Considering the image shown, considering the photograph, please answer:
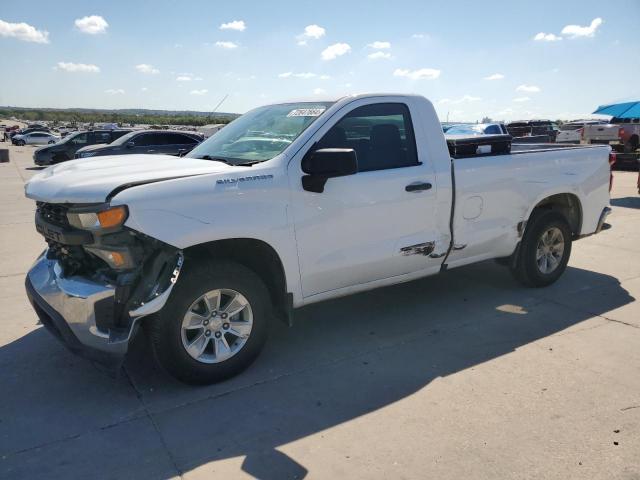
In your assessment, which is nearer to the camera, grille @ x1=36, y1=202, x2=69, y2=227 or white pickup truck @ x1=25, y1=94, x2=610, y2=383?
white pickup truck @ x1=25, y1=94, x2=610, y2=383

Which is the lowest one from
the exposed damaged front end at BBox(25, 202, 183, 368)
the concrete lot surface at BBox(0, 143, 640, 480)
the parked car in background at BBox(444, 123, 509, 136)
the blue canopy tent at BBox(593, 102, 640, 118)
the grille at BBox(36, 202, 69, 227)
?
the concrete lot surface at BBox(0, 143, 640, 480)

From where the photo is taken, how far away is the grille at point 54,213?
346cm

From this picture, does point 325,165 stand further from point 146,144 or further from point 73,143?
point 73,143

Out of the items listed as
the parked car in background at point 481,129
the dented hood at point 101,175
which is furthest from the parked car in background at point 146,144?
the dented hood at point 101,175

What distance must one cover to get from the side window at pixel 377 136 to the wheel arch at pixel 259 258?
2.91 ft

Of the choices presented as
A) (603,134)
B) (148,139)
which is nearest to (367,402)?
(148,139)

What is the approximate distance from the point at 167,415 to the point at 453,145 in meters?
3.37

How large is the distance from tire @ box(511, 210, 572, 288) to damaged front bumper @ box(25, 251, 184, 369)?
11.9 feet

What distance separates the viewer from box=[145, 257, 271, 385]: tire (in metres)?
3.39

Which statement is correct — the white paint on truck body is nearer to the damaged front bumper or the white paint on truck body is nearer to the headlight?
the headlight

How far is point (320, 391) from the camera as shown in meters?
3.61

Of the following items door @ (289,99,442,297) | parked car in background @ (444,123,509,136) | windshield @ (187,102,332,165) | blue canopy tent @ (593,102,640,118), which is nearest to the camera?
door @ (289,99,442,297)

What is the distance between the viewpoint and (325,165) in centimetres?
362

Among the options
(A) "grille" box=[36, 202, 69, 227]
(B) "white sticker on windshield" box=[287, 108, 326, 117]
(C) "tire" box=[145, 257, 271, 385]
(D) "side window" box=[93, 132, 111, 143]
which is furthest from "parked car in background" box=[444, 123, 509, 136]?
(D) "side window" box=[93, 132, 111, 143]
